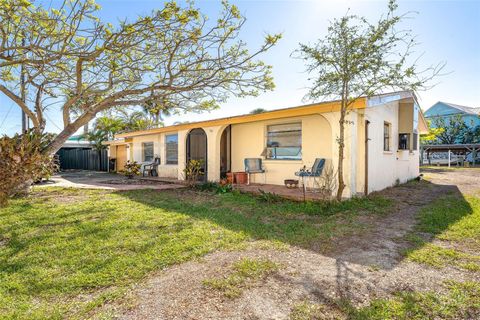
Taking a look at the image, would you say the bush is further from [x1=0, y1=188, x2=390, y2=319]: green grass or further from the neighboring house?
A: the neighboring house

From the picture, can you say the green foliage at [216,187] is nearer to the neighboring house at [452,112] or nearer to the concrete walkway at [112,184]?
the concrete walkway at [112,184]

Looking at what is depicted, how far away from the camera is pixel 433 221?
18.8ft

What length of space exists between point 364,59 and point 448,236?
4058 millimetres

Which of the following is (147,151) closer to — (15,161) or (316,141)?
(316,141)

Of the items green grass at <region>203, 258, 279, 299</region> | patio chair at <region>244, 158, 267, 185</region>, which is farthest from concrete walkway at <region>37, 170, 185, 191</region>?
green grass at <region>203, 258, 279, 299</region>

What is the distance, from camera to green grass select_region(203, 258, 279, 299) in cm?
300

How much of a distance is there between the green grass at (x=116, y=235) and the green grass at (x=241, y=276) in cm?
74

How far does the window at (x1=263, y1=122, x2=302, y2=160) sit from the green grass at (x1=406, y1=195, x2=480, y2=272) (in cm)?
436

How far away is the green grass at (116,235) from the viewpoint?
2.99m

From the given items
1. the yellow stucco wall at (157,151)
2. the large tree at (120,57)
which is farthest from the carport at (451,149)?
the yellow stucco wall at (157,151)

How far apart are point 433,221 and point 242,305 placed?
5.06 m

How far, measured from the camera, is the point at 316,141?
30.7 feet

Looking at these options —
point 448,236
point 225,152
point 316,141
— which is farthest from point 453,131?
point 448,236

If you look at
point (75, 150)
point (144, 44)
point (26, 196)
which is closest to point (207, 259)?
point (144, 44)
